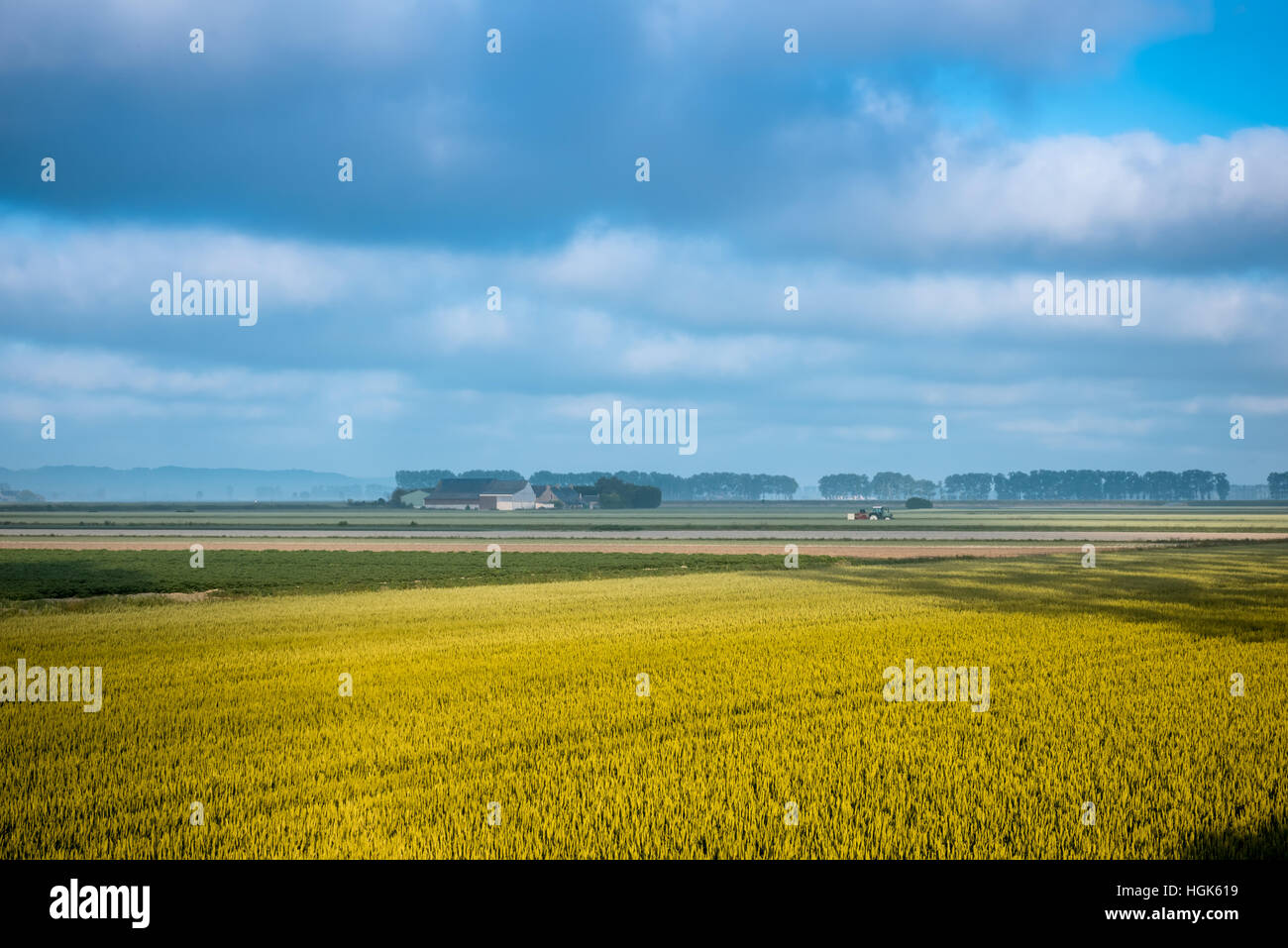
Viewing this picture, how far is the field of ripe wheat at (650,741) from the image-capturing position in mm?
7984

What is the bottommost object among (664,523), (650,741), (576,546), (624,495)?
(664,523)

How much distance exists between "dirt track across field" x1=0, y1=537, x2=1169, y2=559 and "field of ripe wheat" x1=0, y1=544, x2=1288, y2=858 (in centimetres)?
3319

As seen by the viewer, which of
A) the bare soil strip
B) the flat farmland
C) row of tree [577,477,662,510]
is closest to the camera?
the bare soil strip

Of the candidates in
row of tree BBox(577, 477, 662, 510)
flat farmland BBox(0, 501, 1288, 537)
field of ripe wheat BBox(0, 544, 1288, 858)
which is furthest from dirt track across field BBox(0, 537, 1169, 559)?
row of tree BBox(577, 477, 662, 510)

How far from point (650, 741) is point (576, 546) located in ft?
174

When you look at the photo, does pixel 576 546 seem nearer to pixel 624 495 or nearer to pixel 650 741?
pixel 650 741

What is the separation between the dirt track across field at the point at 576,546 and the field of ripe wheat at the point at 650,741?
109ft

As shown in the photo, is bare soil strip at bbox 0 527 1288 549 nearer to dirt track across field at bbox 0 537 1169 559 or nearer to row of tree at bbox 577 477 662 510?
dirt track across field at bbox 0 537 1169 559

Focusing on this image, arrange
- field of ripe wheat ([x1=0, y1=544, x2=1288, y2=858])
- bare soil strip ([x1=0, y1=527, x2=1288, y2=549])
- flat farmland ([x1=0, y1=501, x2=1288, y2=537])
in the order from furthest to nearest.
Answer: flat farmland ([x1=0, y1=501, x2=1288, y2=537]) → bare soil strip ([x1=0, y1=527, x2=1288, y2=549]) → field of ripe wheat ([x1=0, y1=544, x2=1288, y2=858])

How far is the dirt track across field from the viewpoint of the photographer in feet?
187

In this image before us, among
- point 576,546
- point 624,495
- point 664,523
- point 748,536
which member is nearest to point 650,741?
point 576,546

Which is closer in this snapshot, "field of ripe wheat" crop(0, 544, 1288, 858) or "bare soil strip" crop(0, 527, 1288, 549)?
"field of ripe wheat" crop(0, 544, 1288, 858)

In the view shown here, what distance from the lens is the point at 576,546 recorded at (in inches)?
2520
